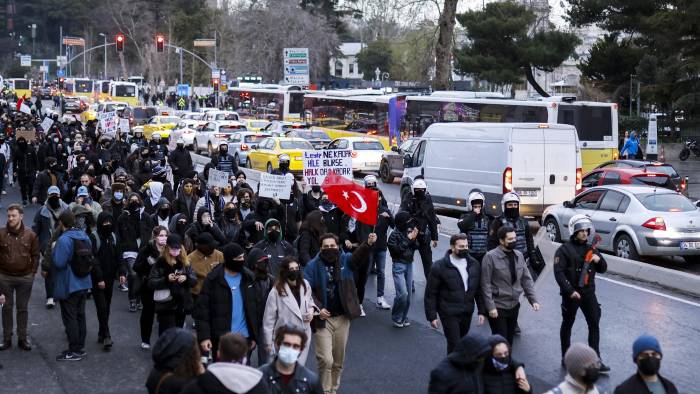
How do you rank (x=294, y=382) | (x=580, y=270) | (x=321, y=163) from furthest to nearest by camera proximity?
(x=321, y=163) → (x=580, y=270) → (x=294, y=382)

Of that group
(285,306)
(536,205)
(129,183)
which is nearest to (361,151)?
(536,205)

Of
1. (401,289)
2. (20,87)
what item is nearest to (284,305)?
(401,289)

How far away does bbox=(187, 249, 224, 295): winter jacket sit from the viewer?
9953mm

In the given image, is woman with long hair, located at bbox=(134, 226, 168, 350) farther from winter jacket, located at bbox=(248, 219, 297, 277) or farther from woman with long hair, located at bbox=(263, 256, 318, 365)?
woman with long hair, located at bbox=(263, 256, 318, 365)

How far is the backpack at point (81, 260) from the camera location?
10.4 m

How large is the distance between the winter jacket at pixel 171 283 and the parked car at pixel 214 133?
32.2 m

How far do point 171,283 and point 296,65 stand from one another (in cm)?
3998

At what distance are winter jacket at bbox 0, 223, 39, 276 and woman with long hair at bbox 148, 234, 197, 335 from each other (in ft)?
5.56

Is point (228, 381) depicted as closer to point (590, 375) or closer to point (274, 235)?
point (590, 375)

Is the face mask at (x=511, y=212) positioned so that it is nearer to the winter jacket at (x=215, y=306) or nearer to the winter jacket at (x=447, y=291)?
the winter jacket at (x=447, y=291)

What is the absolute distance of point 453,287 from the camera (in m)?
9.28

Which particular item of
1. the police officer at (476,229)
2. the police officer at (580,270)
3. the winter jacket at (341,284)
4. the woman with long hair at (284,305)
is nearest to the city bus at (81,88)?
the police officer at (476,229)

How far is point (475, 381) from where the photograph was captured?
617 centimetres

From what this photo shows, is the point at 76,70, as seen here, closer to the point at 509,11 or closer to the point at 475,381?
the point at 509,11
